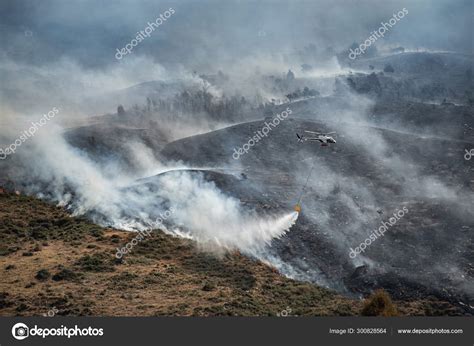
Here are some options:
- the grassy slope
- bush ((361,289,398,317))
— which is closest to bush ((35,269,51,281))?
the grassy slope

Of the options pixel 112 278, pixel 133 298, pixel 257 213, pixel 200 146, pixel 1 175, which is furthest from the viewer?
pixel 200 146

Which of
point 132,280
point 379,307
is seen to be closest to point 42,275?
point 132,280

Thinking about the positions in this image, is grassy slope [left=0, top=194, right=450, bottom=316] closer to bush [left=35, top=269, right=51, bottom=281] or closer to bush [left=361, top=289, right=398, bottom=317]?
bush [left=35, top=269, right=51, bottom=281]

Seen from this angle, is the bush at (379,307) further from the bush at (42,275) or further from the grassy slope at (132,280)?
the bush at (42,275)

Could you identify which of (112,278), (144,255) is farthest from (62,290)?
(144,255)

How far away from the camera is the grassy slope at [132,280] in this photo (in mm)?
41031

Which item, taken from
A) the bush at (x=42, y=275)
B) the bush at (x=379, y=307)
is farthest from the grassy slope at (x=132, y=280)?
the bush at (x=379, y=307)

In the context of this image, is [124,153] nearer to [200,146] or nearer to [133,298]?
[200,146]

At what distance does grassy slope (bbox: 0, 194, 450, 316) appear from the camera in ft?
135

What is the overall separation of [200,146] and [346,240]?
42756mm

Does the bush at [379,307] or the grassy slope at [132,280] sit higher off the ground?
→ the grassy slope at [132,280]

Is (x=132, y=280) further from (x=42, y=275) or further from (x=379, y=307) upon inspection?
(x=379, y=307)

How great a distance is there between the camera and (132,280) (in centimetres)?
4697

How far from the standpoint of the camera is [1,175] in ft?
242
